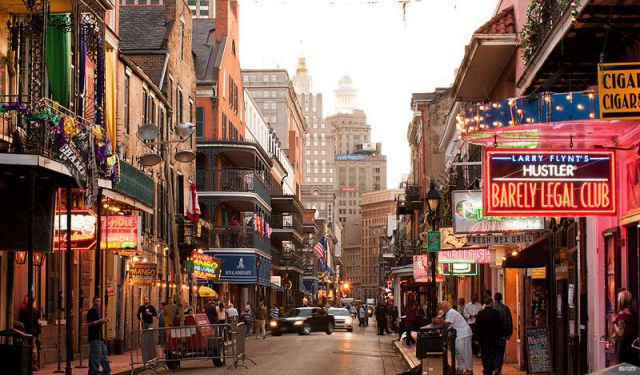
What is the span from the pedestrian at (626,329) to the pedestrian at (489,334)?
7.15 meters

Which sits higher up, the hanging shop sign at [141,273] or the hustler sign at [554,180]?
the hustler sign at [554,180]

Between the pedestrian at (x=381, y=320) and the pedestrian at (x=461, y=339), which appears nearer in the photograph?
the pedestrian at (x=461, y=339)

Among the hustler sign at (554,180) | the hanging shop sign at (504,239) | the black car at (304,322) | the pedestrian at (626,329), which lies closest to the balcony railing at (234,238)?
the black car at (304,322)

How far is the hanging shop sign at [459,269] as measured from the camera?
33359 mm

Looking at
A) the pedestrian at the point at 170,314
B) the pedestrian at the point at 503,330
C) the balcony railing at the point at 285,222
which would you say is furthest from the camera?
the balcony railing at the point at 285,222

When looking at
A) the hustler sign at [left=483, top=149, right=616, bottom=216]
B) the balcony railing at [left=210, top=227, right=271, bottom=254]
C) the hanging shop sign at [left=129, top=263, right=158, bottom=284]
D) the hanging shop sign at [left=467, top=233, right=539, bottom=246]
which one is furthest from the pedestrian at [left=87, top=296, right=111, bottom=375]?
the balcony railing at [left=210, top=227, right=271, bottom=254]

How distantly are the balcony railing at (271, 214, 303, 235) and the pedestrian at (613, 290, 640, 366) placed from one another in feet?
233

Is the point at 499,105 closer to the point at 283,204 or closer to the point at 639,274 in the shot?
the point at 639,274

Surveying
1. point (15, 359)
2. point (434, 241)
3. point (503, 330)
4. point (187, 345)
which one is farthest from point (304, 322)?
point (15, 359)

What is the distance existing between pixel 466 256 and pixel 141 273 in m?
9.58

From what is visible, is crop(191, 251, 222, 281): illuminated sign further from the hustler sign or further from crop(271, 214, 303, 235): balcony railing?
crop(271, 214, 303, 235): balcony railing

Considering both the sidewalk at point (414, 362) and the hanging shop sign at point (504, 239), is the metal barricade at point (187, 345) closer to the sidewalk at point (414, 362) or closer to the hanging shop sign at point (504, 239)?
the sidewalk at point (414, 362)

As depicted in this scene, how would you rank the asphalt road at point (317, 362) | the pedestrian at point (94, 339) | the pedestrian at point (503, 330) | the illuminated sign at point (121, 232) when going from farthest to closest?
the illuminated sign at point (121, 232), the asphalt road at point (317, 362), the pedestrian at point (94, 339), the pedestrian at point (503, 330)

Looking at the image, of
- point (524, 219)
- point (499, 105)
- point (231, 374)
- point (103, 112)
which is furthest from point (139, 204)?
point (499, 105)
